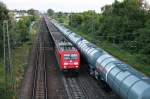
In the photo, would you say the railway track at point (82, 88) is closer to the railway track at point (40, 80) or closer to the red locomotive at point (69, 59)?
the red locomotive at point (69, 59)

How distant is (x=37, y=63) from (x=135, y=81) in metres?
24.6

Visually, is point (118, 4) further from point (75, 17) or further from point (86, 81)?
point (75, 17)

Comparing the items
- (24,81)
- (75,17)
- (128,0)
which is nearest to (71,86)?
(24,81)

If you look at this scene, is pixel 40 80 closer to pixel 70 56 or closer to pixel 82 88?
pixel 70 56

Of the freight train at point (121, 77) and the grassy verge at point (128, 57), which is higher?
the freight train at point (121, 77)

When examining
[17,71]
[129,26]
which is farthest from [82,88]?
[129,26]

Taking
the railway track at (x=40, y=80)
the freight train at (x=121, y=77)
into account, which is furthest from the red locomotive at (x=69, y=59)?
the railway track at (x=40, y=80)

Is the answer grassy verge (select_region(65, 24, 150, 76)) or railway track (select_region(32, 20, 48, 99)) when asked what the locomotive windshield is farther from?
grassy verge (select_region(65, 24, 150, 76))

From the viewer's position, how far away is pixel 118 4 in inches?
2404

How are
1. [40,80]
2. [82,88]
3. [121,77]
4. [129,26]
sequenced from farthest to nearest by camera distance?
[129,26], [40,80], [82,88], [121,77]

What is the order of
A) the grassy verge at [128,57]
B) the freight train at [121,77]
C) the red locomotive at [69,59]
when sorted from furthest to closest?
the grassy verge at [128,57]
the red locomotive at [69,59]
the freight train at [121,77]

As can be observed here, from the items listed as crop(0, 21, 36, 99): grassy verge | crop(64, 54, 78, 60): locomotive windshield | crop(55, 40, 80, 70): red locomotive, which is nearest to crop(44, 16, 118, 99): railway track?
crop(55, 40, 80, 70): red locomotive

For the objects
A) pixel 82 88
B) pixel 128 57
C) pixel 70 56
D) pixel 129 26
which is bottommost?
pixel 82 88

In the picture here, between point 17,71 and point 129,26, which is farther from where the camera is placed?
point 129,26
